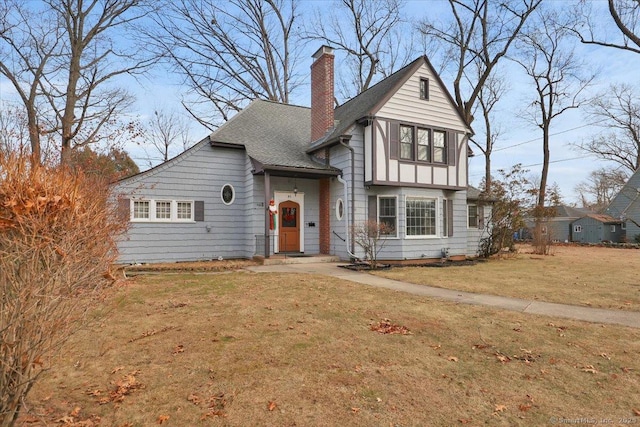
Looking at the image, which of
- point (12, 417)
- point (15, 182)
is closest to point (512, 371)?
point (12, 417)

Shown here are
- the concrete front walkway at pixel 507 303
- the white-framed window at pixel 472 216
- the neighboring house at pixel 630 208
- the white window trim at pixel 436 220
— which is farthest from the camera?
the neighboring house at pixel 630 208

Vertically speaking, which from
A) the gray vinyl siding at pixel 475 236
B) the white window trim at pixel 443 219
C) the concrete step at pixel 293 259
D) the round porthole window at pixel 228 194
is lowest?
the concrete step at pixel 293 259

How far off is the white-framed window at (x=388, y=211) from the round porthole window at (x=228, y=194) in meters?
5.75

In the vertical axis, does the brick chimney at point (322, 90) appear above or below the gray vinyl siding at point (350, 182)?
above

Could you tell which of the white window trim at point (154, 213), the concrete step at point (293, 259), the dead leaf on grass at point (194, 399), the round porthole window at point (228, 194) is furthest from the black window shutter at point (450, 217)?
the dead leaf on grass at point (194, 399)

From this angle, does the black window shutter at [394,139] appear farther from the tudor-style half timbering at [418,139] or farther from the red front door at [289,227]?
the red front door at [289,227]

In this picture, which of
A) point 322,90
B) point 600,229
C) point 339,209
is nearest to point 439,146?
point 339,209

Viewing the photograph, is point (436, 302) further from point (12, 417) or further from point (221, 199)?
point (221, 199)

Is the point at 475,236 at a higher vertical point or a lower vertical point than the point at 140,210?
lower

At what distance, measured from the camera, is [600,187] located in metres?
51.5

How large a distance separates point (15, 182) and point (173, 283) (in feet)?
21.8

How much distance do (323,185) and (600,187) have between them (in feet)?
179

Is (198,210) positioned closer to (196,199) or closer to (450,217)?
(196,199)

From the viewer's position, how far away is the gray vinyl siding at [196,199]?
1251 cm
